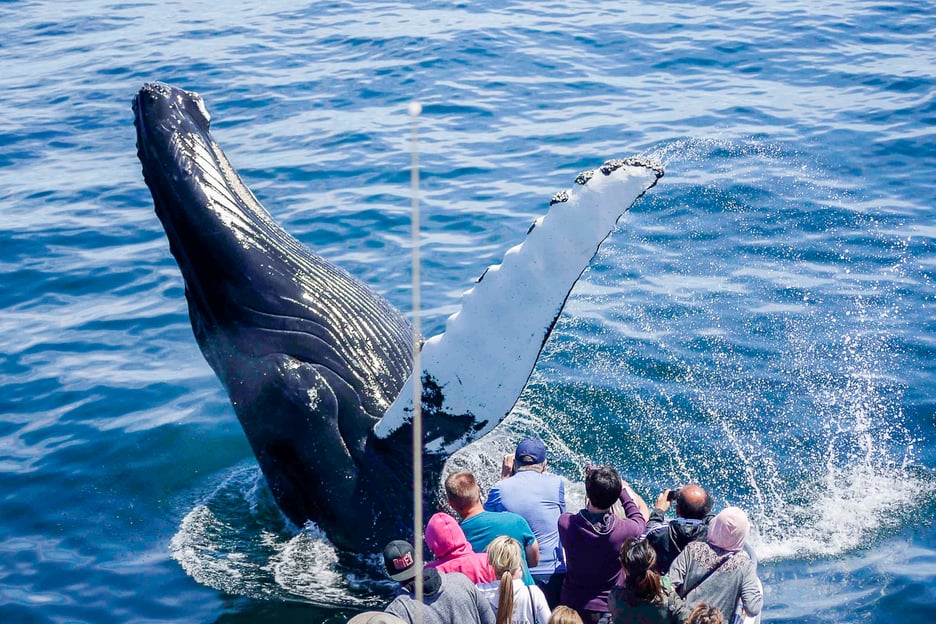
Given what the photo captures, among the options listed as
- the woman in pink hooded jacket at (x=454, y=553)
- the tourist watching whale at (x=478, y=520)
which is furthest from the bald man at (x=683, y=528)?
the woman in pink hooded jacket at (x=454, y=553)

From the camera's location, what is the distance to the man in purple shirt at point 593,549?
354 inches

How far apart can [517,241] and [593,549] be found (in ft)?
34.2

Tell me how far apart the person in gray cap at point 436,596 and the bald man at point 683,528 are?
1734 mm

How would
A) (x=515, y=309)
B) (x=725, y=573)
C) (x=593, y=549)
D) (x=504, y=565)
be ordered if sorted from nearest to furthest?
(x=515, y=309)
(x=504, y=565)
(x=725, y=573)
(x=593, y=549)

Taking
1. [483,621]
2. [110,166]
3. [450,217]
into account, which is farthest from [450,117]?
[483,621]

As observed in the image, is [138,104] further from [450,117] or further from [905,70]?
[905,70]

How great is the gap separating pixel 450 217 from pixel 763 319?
647cm

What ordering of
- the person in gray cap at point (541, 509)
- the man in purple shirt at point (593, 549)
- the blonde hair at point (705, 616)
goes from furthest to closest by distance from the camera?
the person in gray cap at point (541, 509) < the man in purple shirt at point (593, 549) < the blonde hair at point (705, 616)

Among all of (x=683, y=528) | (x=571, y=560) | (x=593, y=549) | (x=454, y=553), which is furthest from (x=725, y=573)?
(x=454, y=553)

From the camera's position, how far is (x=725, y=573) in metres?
8.56

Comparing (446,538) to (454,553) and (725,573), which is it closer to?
(454,553)

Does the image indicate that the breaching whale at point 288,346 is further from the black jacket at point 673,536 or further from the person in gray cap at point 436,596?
the black jacket at point 673,536

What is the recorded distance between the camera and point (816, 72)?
26.3 m

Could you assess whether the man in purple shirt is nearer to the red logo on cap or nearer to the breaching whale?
the breaching whale
